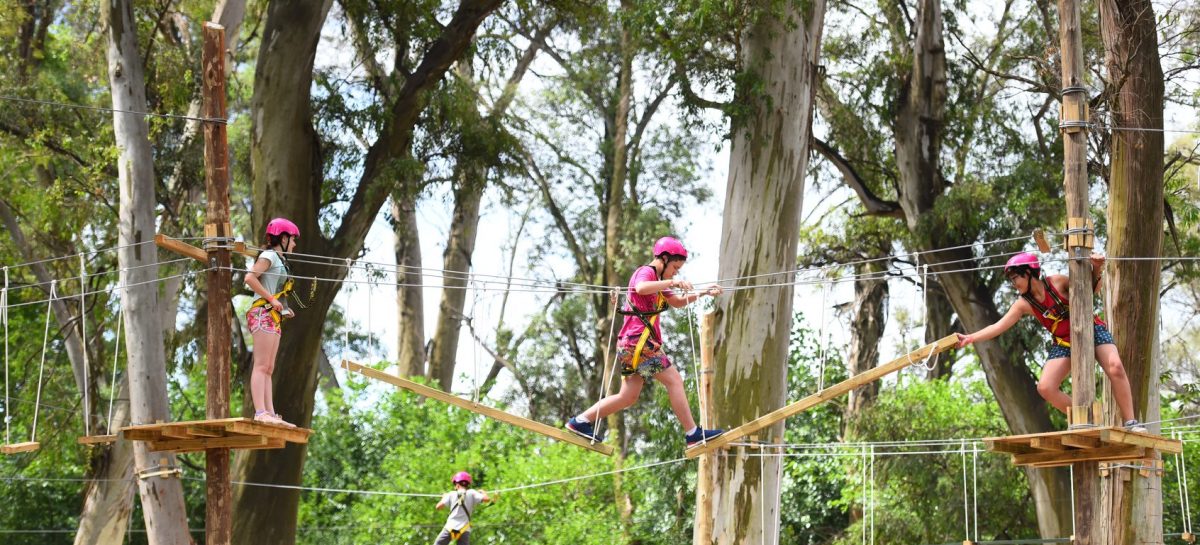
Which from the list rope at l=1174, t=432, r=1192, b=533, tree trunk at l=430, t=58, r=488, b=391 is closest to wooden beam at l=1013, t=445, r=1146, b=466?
rope at l=1174, t=432, r=1192, b=533

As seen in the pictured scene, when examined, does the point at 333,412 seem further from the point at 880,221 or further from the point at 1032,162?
the point at 1032,162

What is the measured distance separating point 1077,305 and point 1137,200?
4257 millimetres

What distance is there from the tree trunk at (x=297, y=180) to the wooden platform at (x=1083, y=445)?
6.35m

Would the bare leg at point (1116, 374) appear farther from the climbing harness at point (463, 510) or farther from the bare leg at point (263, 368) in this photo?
the climbing harness at point (463, 510)

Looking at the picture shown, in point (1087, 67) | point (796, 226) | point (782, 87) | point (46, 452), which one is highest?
point (1087, 67)

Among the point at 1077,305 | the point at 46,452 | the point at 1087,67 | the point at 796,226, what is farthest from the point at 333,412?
the point at 1077,305

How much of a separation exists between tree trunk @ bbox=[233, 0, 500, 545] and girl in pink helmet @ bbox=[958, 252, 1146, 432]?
632cm

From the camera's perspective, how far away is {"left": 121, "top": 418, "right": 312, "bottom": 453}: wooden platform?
20.1 feet

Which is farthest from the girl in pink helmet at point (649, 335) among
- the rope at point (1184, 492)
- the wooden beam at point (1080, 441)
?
the rope at point (1184, 492)

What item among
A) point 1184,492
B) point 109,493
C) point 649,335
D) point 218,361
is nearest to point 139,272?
point 109,493

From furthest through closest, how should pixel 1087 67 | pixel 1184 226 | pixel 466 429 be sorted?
pixel 466 429
pixel 1184 226
pixel 1087 67

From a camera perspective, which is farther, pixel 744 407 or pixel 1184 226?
pixel 1184 226

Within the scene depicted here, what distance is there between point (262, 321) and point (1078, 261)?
4.09 metres

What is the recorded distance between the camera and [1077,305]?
6.45 metres
